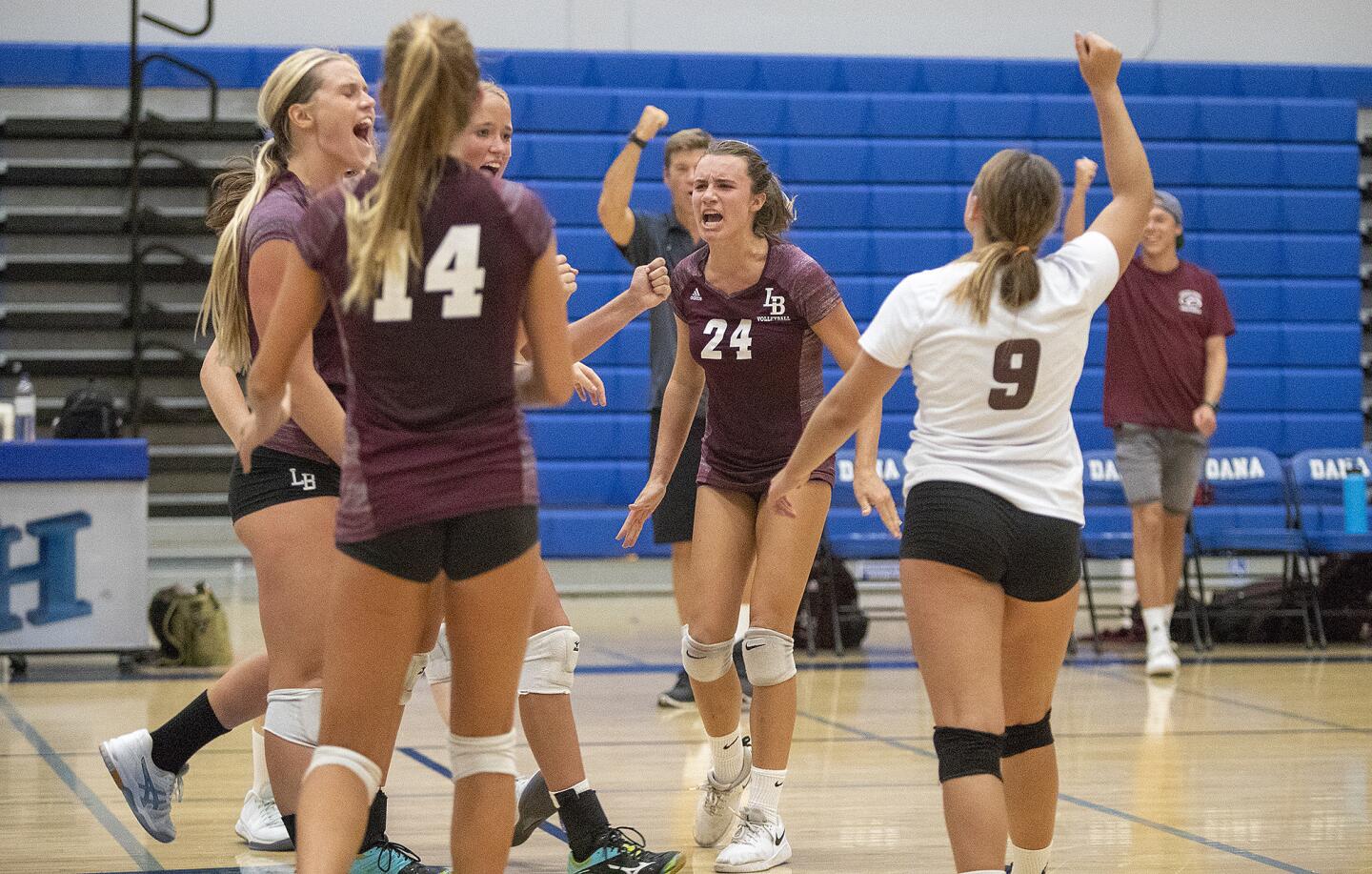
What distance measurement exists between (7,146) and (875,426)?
8260 mm

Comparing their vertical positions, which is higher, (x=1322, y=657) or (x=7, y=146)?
(x=7, y=146)

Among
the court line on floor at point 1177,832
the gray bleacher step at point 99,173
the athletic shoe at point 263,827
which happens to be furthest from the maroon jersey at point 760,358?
the gray bleacher step at point 99,173

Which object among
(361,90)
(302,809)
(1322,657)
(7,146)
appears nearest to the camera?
(302,809)

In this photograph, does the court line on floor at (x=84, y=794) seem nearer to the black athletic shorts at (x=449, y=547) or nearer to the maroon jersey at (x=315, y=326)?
the maroon jersey at (x=315, y=326)

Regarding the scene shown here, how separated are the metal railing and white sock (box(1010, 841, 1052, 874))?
23.4ft

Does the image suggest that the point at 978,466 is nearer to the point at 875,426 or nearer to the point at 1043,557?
the point at 1043,557

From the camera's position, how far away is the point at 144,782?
3.55 m

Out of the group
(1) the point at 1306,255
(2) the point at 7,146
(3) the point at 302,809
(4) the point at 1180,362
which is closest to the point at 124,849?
(3) the point at 302,809

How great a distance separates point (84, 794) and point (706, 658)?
181 centimetres

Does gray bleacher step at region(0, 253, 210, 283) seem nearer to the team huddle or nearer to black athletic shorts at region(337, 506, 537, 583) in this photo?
the team huddle

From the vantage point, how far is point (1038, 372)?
2670mm

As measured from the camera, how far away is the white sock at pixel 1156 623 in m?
6.91

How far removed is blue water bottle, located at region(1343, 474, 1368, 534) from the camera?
303 inches

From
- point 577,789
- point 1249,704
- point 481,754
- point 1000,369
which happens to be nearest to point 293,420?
point 481,754
